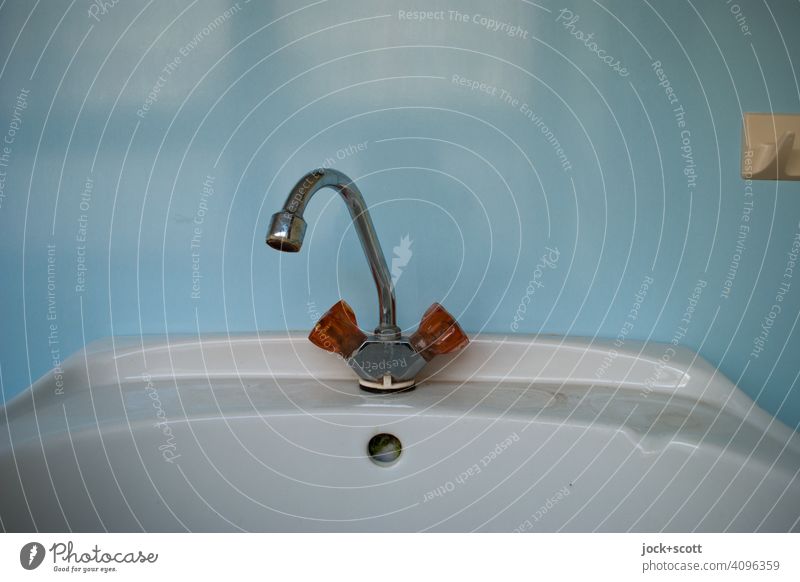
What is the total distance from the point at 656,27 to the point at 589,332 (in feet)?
0.83

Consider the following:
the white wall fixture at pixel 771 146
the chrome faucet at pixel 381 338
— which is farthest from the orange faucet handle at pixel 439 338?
the white wall fixture at pixel 771 146

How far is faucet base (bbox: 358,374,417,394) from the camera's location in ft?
1.62

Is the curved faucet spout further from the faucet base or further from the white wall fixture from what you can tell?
the white wall fixture

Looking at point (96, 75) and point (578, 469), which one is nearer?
point (578, 469)

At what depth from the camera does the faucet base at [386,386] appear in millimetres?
493

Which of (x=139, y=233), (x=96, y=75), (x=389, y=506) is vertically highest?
(x=96, y=75)

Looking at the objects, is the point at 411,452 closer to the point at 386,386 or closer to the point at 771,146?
the point at 386,386

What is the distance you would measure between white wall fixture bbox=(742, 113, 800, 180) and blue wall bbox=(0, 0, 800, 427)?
0.7 inches

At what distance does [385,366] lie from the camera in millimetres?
487

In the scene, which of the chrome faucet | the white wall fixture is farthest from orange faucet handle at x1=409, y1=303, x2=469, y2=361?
the white wall fixture
